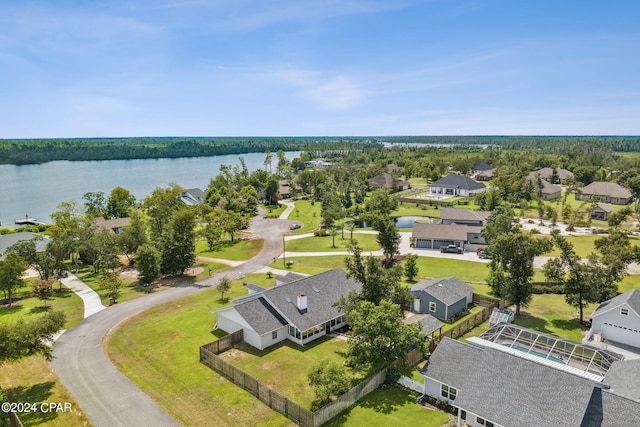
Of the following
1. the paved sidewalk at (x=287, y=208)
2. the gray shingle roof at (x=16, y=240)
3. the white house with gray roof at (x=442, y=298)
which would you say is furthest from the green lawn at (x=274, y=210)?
the white house with gray roof at (x=442, y=298)

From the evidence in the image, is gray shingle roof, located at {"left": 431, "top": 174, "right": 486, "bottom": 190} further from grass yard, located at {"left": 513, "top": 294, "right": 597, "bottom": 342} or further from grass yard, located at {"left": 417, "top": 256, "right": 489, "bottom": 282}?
grass yard, located at {"left": 513, "top": 294, "right": 597, "bottom": 342}

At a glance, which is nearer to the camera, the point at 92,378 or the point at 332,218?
the point at 92,378

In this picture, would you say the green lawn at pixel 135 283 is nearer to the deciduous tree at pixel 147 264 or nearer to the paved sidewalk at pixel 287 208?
the deciduous tree at pixel 147 264

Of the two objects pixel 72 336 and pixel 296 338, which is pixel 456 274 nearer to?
pixel 296 338

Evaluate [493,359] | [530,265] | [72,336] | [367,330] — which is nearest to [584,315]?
[530,265]

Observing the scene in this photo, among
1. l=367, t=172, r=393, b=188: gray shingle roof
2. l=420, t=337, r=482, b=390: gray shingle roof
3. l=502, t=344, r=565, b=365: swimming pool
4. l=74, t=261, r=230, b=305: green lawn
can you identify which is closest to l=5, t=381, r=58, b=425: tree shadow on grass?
l=74, t=261, r=230, b=305: green lawn

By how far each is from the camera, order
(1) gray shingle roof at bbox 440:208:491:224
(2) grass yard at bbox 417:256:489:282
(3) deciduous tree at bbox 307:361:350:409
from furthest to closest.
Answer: (1) gray shingle roof at bbox 440:208:491:224, (2) grass yard at bbox 417:256:489:282, (3) deciduous tree at bbox 307:361:350:409
